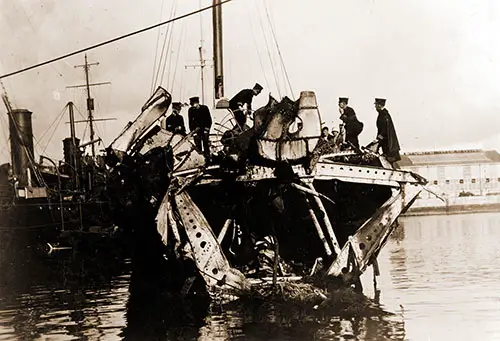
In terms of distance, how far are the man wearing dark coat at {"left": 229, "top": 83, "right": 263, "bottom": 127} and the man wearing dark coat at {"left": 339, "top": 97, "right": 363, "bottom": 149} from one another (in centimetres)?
189

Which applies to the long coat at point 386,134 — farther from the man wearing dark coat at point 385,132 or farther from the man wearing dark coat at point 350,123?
the man wearing dark coat at point 350,123

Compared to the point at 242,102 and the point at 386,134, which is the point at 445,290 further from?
the point at 242,102

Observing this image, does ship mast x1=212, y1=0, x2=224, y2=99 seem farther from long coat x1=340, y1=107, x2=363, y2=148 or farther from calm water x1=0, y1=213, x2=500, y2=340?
long coat x1=340, y1=107, x2=363, y2=148

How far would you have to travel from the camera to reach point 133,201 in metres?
16.8

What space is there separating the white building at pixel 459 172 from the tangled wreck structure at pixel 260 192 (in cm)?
5942

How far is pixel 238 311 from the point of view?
40.5 feet

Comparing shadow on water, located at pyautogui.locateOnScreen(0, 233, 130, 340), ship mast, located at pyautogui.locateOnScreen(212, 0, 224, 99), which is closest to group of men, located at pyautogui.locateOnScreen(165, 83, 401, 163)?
shadow on water, located at pyautogui.locateOnScreen(0, 233, 130, 340)

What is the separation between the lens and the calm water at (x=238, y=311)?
1076 cm

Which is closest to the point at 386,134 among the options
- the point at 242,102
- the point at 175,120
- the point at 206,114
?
the point at 242,102

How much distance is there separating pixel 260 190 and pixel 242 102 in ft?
11.0

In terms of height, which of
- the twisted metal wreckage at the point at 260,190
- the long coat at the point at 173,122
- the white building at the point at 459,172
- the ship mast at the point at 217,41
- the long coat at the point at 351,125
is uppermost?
the ship mast at the point at 217,41

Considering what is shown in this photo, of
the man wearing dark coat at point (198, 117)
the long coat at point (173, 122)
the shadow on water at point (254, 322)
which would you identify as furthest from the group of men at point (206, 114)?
the shadow on water at point (254, 322)

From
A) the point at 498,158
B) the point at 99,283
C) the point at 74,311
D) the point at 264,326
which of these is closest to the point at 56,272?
the point at 99,283

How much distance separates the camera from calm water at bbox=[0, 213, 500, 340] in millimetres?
10758
